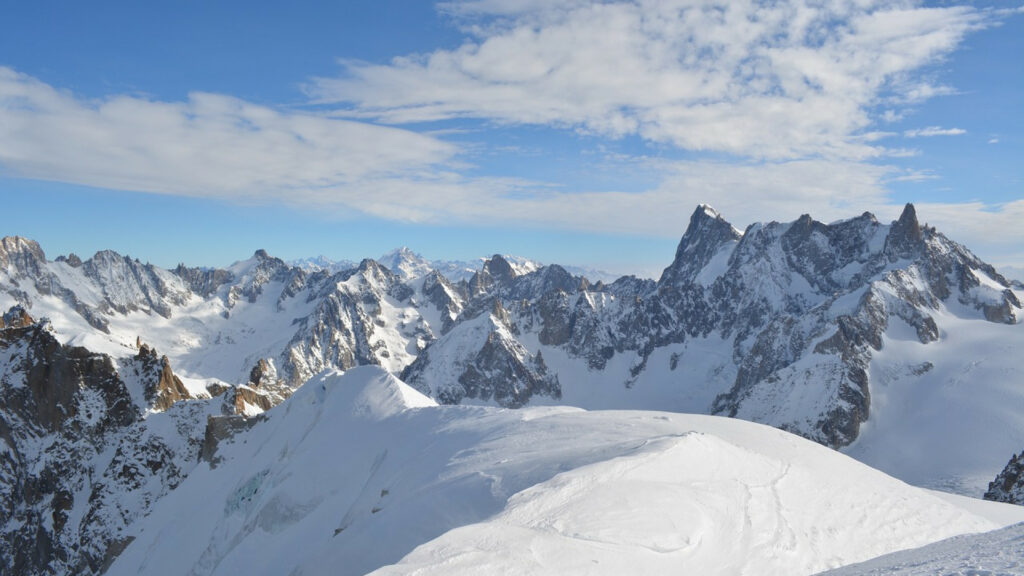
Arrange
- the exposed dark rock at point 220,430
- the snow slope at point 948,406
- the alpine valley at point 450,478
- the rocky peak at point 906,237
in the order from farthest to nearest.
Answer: the rocky peak at point 906,237 → the snow slope at point 948,406 → the exposed dark rock at point 220,430 → the alpine valley at point 450,478

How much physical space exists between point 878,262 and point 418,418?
207273 mm

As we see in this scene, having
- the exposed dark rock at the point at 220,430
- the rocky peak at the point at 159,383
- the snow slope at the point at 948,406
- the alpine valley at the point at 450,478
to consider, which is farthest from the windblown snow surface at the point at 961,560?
the snow slope at the point at 948,406

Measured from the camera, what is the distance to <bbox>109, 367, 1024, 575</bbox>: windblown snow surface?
52.5 ft

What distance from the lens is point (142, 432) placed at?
68.7m

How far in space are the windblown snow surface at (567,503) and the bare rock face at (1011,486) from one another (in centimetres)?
3686

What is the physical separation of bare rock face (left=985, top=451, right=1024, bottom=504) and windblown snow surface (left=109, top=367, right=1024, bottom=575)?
36.9 meters

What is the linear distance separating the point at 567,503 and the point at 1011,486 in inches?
2815

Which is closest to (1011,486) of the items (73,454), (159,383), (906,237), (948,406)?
(948,406)

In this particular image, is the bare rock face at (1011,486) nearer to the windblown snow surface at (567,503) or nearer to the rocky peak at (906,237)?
the windblown snow surface at (567,503)

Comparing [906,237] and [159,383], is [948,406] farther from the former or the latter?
[159,383]

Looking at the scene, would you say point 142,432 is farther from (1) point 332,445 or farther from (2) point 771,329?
(2) point 771,329

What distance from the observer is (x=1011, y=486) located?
6116cm

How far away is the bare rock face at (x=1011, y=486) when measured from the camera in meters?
59.0

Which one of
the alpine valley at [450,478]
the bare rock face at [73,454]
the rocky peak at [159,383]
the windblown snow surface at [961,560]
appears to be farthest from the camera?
the rocky peak at [159,383]
